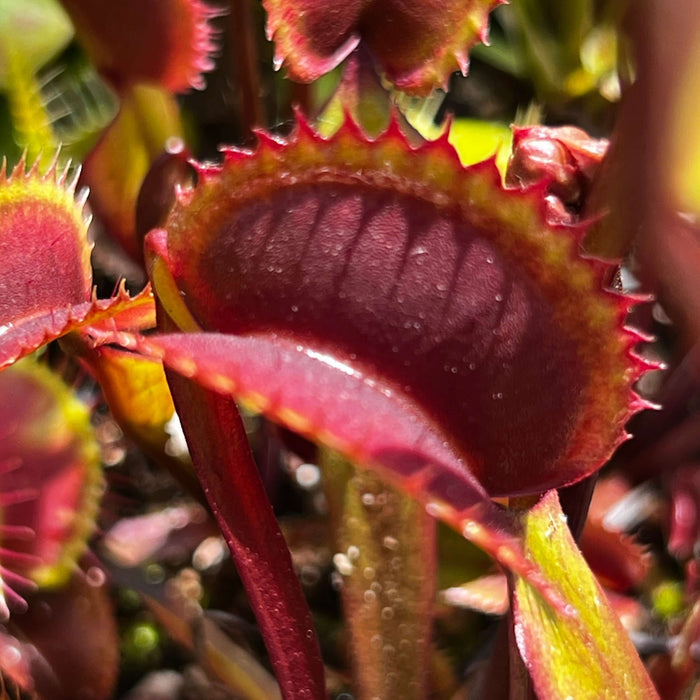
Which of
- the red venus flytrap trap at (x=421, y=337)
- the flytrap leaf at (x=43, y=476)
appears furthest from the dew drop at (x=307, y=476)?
the red venus flytrap trap at (x=421, y=337)

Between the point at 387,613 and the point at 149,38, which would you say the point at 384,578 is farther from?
the point at 149,38

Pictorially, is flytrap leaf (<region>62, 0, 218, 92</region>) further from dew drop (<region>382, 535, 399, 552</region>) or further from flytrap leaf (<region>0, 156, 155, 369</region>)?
dew drop (<region>382, 535, 399, 552</region>)

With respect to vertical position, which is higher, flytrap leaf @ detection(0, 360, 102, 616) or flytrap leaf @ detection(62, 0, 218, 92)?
flytrap leaf @ detection(62, 0, 218, 92)

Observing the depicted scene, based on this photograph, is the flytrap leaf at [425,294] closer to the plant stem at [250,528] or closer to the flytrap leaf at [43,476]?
the plant stem at [250,528]

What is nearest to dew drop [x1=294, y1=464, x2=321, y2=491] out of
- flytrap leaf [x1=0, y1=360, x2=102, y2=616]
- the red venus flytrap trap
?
flytrap leaf [x1=0, y1=360, x2=102, y2=616]

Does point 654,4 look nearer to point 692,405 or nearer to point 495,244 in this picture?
point 495,244

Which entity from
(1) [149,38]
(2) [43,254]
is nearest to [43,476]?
Result: (2) [43,254]
